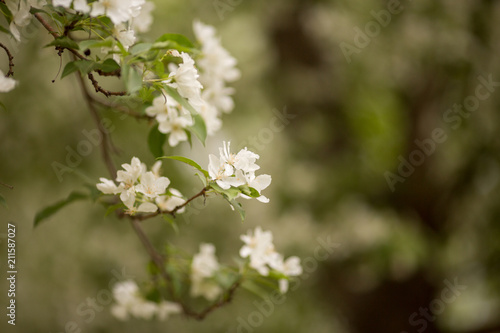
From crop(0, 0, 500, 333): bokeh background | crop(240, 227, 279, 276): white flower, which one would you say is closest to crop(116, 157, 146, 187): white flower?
crop(240, 227, 279, 276): white flower

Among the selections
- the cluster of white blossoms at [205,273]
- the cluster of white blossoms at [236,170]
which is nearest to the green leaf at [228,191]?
the cluster of white blossoms at [236,170]

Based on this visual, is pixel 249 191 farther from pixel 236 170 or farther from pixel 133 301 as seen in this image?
pixel 133 301

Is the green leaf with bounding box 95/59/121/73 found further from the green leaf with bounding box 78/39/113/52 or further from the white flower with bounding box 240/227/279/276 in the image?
the white flower with bounding box 240/227/279/276

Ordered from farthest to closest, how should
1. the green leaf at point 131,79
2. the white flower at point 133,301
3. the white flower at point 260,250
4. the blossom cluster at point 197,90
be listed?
the white flower at point 133,301 → the white flower at point 260,250 → the blossom cluster at point 197,90 → the green leaf at point 131,79

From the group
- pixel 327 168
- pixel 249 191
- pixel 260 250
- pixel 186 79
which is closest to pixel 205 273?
pixel 260 250

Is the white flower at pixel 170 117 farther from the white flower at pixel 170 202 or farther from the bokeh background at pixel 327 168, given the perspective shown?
the bokeh background at pixel 327 168
